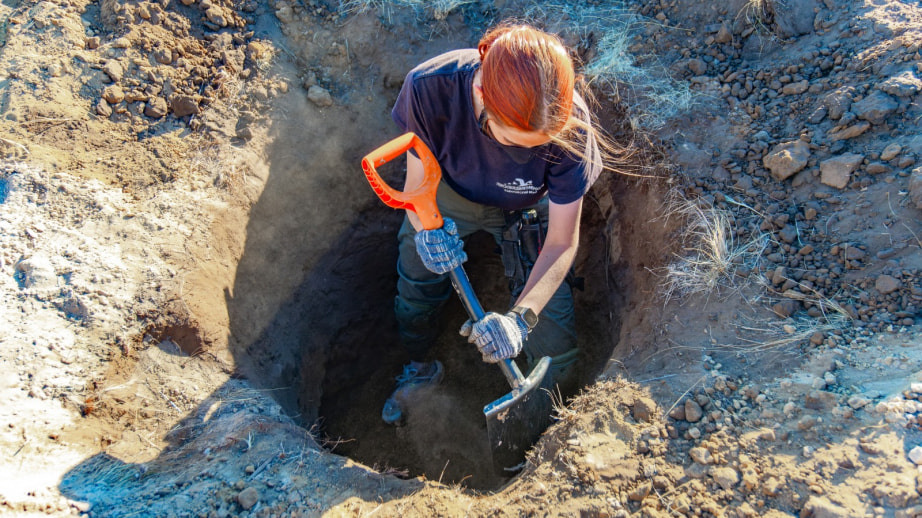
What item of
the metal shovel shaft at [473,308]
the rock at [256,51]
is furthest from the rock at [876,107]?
the rock at [256,51]

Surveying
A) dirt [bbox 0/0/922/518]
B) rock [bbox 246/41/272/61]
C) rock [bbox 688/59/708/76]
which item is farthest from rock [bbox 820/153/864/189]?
rock [bbox 246/41/272/61]

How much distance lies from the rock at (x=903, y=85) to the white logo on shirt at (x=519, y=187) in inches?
57.5

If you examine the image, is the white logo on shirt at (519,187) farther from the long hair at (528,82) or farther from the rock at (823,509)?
the rock at (823,509)

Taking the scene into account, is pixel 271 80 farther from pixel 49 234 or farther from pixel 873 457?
pixel 873 457

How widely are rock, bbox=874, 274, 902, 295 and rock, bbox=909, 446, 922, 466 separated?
24.3 inches

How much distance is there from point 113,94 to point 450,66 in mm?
1841

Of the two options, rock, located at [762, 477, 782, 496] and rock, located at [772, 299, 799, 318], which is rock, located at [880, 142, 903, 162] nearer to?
rock, located at [772, 299, 799, 318]

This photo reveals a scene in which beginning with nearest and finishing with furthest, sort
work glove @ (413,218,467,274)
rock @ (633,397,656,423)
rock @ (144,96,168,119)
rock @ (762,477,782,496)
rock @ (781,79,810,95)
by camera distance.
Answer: rock @ (762,477,782,496), rock @ (633,397,656,423), work glove @ (413,218,467,274), rock @ (781,79,810,95), rock @ (144,96,168,119)

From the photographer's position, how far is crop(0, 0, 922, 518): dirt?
1814 millimetres

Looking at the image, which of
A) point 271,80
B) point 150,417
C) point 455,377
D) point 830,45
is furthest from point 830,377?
point 271,80

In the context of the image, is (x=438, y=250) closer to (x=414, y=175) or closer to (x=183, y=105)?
(x=414, y=175)

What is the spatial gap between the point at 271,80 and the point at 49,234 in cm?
129

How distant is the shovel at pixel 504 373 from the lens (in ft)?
6.49

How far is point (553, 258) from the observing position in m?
2.18
